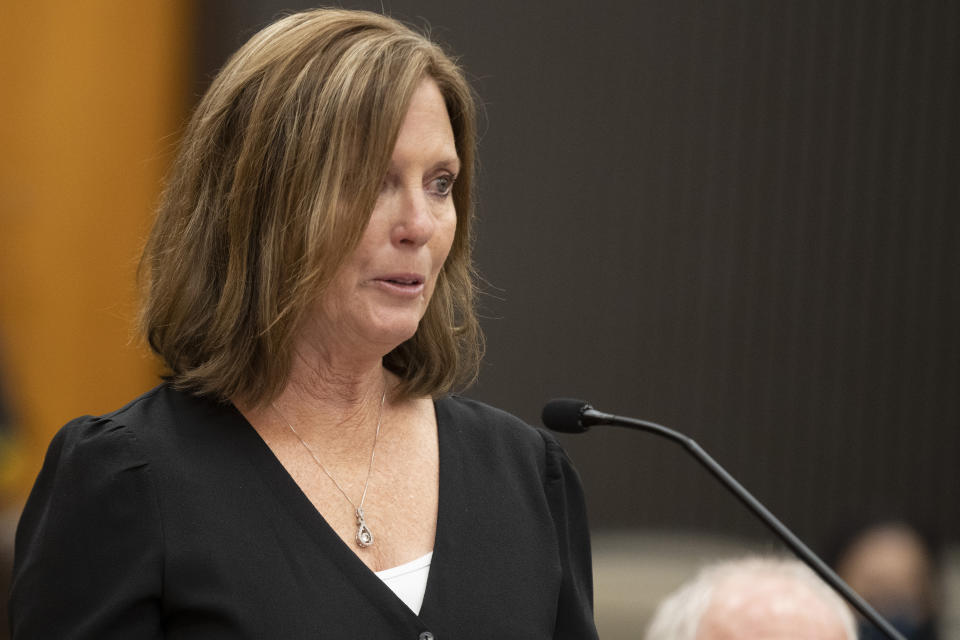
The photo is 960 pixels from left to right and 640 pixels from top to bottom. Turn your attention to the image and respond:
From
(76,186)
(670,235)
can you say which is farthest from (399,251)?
(670,235)

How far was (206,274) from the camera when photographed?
1558 millimetres

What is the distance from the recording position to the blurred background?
3885 millimetres

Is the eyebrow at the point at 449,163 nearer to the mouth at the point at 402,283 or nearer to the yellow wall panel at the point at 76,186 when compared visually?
the mouth at the point at 402,283

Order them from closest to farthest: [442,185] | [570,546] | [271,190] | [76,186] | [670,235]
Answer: [271,190], [442,185], [570,546], [76,186], [670,235]

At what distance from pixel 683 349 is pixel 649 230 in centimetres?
46

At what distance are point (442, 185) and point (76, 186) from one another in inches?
99.3

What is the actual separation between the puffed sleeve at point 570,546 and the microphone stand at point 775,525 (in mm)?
142

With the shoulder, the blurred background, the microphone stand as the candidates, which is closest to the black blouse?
the shoulder

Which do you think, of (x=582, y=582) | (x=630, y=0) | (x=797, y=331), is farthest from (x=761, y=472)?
(x=582, y=582)

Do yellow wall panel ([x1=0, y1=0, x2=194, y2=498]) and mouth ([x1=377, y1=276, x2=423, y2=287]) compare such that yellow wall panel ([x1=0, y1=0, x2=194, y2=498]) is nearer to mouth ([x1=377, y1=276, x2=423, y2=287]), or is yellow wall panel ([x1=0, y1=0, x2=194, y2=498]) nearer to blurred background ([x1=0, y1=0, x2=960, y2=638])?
blurred background ([x1=0, y1=0, x2=960, y2=638])

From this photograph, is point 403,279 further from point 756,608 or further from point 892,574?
point 892,574

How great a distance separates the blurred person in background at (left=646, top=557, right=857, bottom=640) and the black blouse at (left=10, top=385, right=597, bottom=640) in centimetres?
18

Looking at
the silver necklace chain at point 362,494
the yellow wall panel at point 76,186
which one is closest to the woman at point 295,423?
the silver necklace chain at point 362,494

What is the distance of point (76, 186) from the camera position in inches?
152
